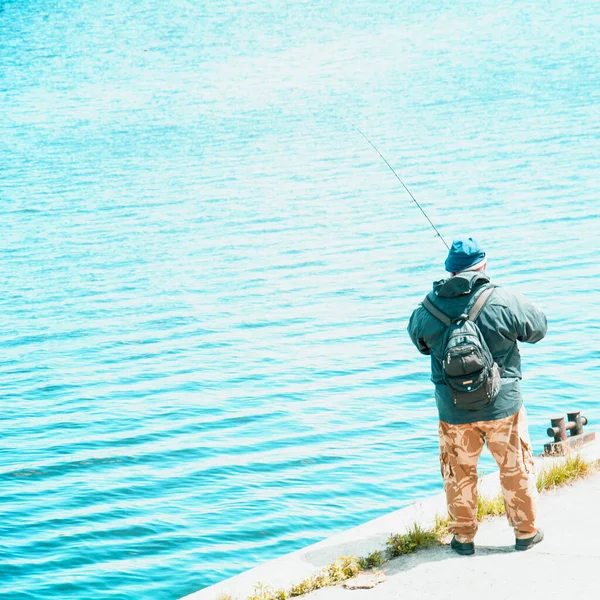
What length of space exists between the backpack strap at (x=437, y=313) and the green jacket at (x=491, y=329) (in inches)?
0.7

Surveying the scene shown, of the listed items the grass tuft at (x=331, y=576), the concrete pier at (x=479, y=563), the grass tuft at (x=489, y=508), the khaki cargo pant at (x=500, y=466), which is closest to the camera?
the concrete pier at (x=479, y=563)

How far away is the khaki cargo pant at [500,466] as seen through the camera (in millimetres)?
5605

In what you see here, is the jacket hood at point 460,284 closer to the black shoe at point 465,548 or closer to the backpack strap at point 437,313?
the backpack strap at point 437,313

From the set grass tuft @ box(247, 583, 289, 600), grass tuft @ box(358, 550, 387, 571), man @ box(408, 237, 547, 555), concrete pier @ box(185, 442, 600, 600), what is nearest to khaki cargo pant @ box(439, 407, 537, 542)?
man @ box(408, 237, 547, 555)

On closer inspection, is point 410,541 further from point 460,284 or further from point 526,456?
point 460,284

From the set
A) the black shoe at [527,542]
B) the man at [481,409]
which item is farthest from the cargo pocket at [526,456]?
the black shoe at [527,542]

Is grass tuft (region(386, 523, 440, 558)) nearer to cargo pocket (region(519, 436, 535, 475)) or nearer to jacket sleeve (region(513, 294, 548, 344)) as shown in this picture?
cargo pocket (region(519, 436, 535, 475))

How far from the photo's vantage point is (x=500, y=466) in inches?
222

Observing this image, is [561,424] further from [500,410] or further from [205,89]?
[205,89]

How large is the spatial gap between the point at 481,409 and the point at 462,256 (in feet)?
2.58

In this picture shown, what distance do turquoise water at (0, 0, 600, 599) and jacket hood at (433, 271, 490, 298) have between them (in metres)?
3.08

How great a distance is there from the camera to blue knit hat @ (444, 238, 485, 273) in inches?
221

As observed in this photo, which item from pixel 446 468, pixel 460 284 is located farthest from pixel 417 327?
pixel 446 468

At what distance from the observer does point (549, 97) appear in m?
37.6
